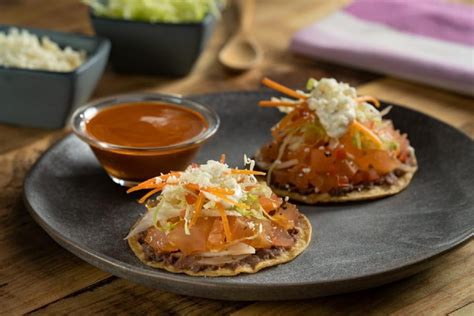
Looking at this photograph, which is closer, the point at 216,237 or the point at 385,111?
the point at 216,237

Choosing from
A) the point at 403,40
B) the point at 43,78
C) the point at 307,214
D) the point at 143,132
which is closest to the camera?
the point at 307,214

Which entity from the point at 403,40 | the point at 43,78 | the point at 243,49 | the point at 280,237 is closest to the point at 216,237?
the point at 280,237

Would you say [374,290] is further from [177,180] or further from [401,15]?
[401,15]

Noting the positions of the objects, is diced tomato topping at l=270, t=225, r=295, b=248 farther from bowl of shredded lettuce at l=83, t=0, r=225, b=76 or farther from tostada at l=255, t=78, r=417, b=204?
bowl of shredded lettuce at l=83, t=0, r=225, b=76

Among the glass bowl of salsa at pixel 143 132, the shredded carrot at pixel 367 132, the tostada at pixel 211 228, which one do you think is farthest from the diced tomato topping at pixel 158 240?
the shredded carrot at pixel 367 132

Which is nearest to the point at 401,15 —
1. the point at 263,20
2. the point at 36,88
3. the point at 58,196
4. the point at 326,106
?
the point at 263,20

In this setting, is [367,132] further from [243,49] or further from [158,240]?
[243,49]
